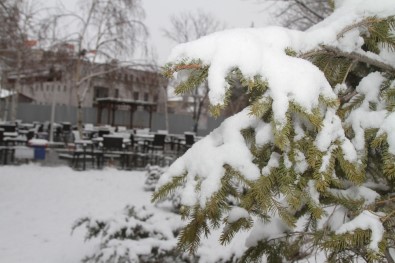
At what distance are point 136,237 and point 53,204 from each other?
13.0 feet

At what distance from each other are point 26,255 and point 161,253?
2.03 metres

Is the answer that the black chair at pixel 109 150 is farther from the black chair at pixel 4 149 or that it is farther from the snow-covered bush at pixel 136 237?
the snow-covered bush at pixel 136 237

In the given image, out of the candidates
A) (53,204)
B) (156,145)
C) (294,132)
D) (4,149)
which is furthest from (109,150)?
(294,132)

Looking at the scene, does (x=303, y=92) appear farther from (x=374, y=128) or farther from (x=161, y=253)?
(x=161, y=253)

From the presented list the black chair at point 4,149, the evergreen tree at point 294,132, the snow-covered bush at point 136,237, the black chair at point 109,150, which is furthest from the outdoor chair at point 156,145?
the evergreen tree at point 294,132

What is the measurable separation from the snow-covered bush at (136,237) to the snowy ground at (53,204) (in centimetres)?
31

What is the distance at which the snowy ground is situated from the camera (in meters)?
5.33

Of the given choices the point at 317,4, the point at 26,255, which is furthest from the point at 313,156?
the point at 317,4

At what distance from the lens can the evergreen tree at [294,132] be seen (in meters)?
1.33

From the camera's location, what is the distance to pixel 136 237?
4.52 metres

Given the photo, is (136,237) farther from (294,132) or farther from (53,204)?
(53,204)

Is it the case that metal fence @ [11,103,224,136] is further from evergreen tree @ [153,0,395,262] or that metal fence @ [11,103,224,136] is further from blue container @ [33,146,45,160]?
evergreen tree @ [153,0,395,262]

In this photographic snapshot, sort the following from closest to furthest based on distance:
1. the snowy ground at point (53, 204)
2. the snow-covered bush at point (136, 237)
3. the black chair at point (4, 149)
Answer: the snow-covered bush at point (136, 237) < the snowy ground at point (53, 204) < the black chair at point (4, 149)

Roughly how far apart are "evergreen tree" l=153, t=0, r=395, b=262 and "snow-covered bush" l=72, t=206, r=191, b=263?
7.68 ft
